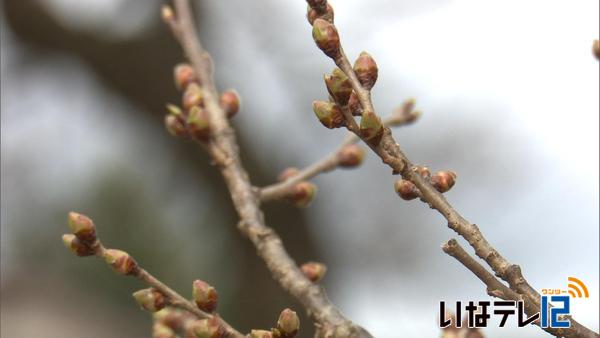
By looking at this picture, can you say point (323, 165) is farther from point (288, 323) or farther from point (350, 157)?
point (288, 323)

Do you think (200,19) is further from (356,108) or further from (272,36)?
(356,108)

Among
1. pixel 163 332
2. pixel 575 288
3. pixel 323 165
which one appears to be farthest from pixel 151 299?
pixel 575 288

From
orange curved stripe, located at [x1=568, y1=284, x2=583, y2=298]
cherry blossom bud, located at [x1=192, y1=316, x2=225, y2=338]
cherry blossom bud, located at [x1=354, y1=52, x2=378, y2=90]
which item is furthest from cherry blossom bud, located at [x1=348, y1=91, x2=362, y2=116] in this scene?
orange curved stripe, located at [x1=568, y1=284, x2=583, y2=298]

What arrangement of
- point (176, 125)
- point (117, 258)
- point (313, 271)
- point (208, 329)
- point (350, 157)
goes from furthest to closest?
point (350, 157), point (176, 125), point (313, 271), point (117, 258), point (208, 329)

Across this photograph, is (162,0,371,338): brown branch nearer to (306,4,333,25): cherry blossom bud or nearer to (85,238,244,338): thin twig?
(85,238,244,338): thin twig

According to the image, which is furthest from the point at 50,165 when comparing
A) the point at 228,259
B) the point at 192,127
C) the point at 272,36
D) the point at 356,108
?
the point at 356,108

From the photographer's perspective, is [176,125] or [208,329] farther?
[176,125]
